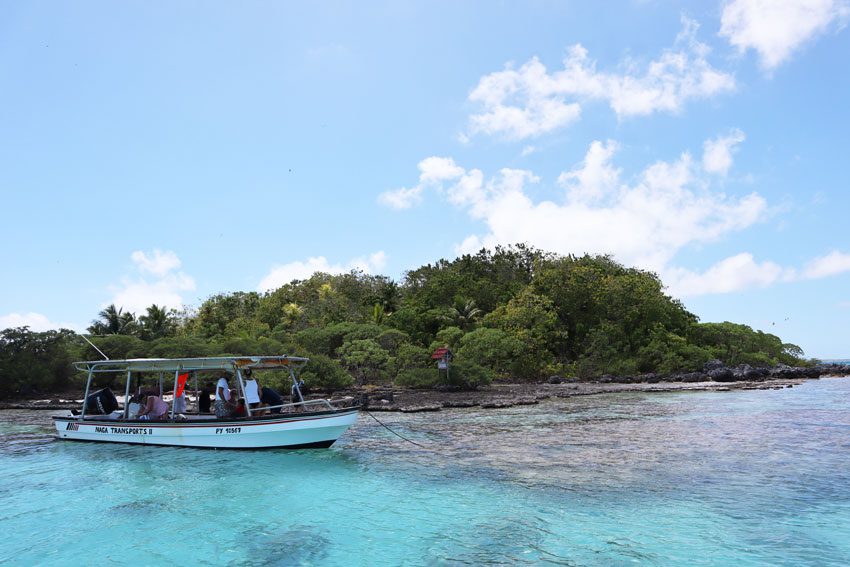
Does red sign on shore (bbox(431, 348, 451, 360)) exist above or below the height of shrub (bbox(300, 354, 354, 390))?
above

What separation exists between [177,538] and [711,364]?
4218 cm

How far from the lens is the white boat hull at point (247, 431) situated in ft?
47.7

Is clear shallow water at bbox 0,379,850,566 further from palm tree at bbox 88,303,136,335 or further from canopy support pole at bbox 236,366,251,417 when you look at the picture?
palm tree at bbox 88,303,136,335

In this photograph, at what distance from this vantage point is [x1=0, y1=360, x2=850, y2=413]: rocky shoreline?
26109mm

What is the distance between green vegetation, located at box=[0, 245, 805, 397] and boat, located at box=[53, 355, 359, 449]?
43.7 feet

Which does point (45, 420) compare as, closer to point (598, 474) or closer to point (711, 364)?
point (598, 474)

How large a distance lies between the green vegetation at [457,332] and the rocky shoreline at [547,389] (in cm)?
178

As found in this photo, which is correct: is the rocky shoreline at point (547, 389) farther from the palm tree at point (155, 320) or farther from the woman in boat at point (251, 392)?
the palm tree at point (155, 320)

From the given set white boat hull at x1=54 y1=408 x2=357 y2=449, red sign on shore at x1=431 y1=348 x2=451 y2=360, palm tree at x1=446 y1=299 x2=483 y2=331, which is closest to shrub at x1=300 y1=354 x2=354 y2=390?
red sign on shore at x1=431 y1=348 x2=451 y2=360

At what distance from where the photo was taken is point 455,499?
10.8 m

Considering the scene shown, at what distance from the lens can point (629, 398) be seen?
29.0m

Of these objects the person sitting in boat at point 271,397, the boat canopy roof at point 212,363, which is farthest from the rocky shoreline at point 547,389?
the boat canopy roof at point 212,363

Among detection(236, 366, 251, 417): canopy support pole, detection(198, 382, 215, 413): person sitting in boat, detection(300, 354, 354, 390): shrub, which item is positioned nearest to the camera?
detection(236, 366, 251, 417): canopy support pole

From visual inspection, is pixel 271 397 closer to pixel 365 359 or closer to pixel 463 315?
pixel 365 359
